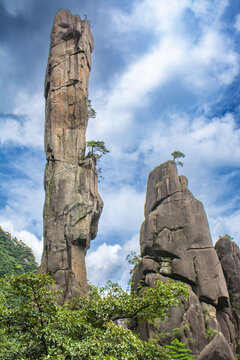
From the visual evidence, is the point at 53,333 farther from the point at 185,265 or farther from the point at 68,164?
the point at 68,164

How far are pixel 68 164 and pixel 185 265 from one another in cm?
1201

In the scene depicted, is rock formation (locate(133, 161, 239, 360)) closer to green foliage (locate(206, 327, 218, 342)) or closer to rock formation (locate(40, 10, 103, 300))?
green foliage (locate(206, 327, 218, 342))

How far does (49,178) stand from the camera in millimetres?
26734

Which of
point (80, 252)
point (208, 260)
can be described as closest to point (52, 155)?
point (80, 252)

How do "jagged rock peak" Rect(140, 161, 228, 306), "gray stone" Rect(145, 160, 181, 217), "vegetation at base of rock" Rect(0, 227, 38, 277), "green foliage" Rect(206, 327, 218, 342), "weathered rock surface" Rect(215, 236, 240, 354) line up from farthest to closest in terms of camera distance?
1. "vegetation at base of rock" Rect(0, 227, 38, 277)
2. "gray stone" Rect(145, 160, 181, 217)
3. "jagged rock peak" Rect(140, 161, 228, 306)
4. "weathered rock surface" Rect(215, 236, 240, 354)
5. "green foliage" Rect(206, 327, 218, 342)

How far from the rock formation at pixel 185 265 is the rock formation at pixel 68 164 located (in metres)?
4.74

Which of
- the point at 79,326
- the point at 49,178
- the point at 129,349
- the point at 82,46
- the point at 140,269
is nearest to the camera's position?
the point at 129,349

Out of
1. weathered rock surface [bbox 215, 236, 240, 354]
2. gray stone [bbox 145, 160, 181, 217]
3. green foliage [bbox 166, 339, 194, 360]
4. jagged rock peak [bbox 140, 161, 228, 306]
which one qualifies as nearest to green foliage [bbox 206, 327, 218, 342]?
jagged rock peak [bbox 140, 161, 228, 306]

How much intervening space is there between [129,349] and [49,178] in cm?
1672

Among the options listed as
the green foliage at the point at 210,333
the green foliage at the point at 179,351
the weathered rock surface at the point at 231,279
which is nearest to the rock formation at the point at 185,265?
the green foliage at the point at 210,333

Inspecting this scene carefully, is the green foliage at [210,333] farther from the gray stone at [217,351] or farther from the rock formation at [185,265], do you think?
the gray stone at [217,351]

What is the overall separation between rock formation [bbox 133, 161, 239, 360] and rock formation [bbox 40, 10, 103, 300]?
4740mm

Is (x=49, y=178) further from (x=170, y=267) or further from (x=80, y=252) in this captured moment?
(x=170, y=267)

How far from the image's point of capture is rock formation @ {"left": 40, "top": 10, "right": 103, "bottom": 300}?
23.3 m
